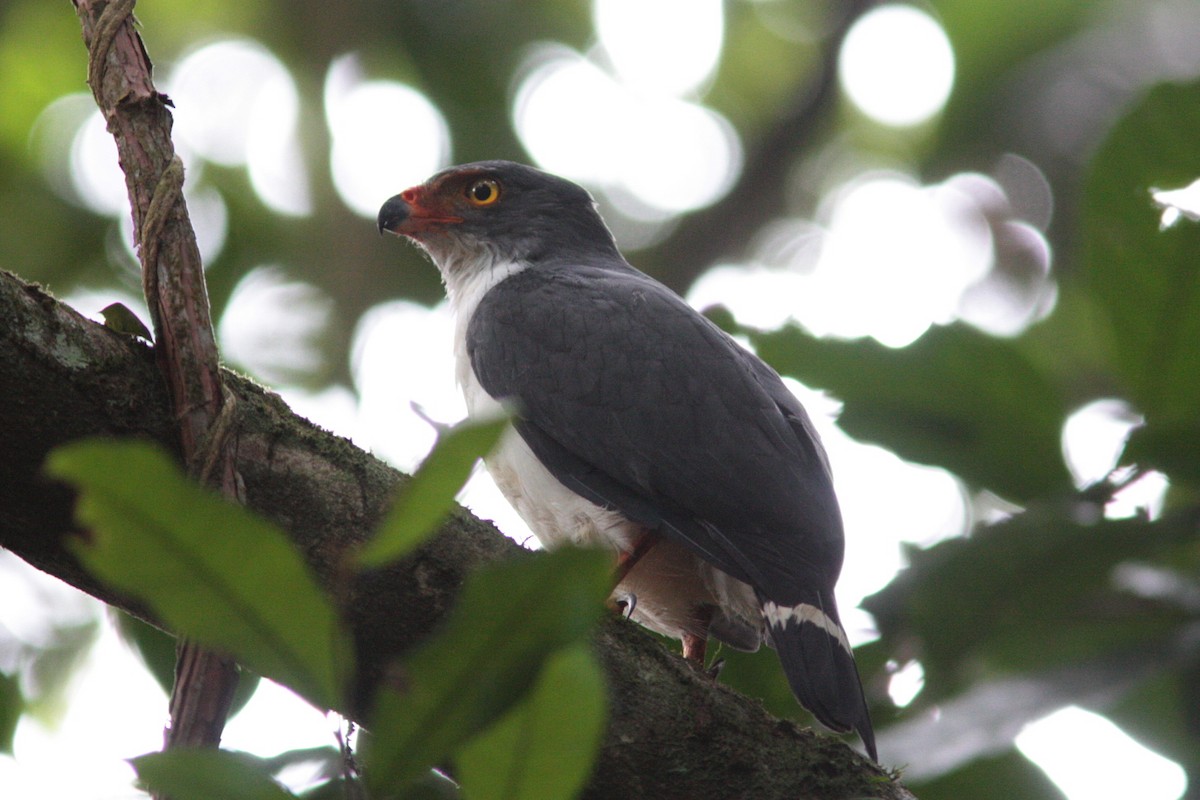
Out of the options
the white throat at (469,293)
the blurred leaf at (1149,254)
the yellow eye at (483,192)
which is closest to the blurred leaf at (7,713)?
the white throat at (469,293)

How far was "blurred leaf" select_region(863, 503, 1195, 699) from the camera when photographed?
2402 mm

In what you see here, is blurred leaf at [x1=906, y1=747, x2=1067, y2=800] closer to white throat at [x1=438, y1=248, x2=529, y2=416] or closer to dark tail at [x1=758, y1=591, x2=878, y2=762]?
dark tail at [x1=758, y1=591, x2=878, y2=762]

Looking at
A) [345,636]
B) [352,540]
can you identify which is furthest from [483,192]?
[345,636]

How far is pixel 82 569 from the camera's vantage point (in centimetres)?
234

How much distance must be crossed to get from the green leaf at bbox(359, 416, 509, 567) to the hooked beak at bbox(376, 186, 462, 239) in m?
4.13

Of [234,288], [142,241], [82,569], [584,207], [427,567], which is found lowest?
[82,569]

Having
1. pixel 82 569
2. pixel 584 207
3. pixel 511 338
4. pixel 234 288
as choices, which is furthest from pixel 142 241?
pixel 234 288

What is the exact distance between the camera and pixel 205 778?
1318 millimetres

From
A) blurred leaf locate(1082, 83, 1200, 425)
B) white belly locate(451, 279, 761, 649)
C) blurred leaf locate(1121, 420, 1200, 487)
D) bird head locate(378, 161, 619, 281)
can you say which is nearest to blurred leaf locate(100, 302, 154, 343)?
white belly locate(451, 279, 761, 649)

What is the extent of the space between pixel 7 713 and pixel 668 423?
200 centimetres

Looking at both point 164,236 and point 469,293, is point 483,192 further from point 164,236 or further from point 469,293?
point 164,236

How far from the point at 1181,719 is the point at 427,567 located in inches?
66.6

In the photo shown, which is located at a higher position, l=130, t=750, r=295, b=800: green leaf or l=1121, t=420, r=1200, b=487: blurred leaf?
l=1121, t=420, r=1200, b=487: blurred leaf

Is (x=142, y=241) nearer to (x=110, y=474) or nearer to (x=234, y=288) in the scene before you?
(x=110, y=474)
